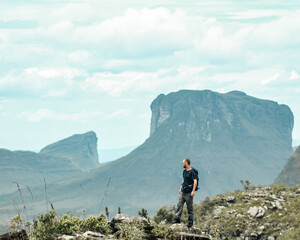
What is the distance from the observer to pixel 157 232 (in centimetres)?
1516

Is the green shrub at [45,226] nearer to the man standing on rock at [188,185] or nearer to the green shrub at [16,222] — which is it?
the green shrub at [16,222]

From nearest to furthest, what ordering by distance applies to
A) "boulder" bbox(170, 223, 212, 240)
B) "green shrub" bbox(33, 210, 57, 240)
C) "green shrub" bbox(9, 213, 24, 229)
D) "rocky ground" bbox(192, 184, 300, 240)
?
"green shrub" bbox(9, 213, 24, 229), "green shrub" bbox(33, 210, 57, 240), "boulder" bbox(170, 223, 212, 240), "rocky ground" bbox(192, 184, 300, 240)

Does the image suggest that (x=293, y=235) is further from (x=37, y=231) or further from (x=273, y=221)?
(x=37, y=231)

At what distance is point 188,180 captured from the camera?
18.0m

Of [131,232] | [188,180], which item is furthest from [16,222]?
[188,180]

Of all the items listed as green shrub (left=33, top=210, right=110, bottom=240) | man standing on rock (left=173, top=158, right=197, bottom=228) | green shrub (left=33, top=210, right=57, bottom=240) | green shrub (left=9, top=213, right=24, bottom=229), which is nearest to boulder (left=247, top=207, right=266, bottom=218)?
Result: man standing on rock (left=173, top=158, right=197, bottom=228)

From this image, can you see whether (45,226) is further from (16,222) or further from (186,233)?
(186,233)

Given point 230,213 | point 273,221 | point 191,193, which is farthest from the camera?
point 230,213

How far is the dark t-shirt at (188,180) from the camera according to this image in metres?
17.9

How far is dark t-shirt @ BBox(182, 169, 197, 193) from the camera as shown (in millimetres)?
17891

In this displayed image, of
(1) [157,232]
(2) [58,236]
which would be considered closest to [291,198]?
(1) [157,232]

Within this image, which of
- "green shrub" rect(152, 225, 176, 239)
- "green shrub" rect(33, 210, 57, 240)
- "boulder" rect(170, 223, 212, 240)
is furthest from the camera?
"boulder" rect(170, 223, 212, 240)

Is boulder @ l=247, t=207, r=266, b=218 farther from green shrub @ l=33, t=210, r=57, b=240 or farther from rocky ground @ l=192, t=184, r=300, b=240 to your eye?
green shrub @ l=33, t=210, r=57, b=240

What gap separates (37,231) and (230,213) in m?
30.0
